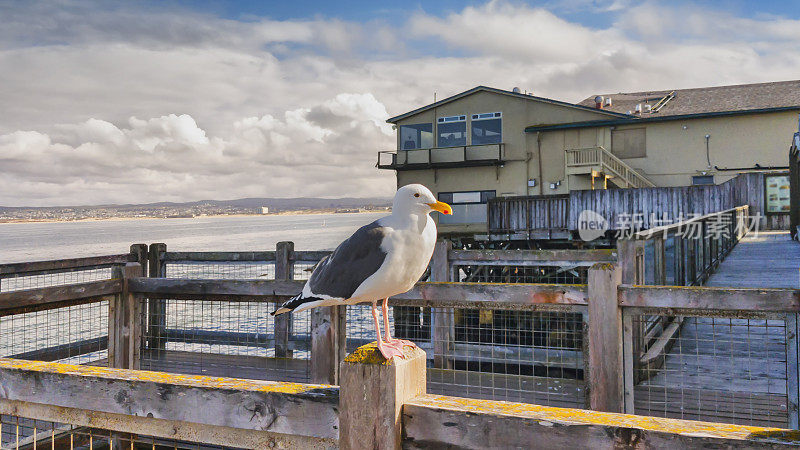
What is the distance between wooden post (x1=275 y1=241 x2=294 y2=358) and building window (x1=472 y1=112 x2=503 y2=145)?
1033 inches

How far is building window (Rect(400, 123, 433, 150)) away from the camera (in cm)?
3644

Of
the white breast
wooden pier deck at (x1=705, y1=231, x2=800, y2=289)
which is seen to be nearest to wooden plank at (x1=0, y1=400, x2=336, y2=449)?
the white breast

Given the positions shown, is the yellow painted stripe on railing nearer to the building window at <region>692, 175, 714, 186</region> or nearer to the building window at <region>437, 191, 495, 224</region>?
the building window at <region>437, 191, 495, 224</region>

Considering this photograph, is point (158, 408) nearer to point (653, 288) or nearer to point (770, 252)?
point (653, 288)

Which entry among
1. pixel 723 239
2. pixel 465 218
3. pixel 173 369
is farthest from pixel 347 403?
pixel 465 218

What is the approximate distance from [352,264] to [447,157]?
32815 mm

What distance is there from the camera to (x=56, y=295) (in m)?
5.14

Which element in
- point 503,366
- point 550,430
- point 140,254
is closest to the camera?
point 550,430

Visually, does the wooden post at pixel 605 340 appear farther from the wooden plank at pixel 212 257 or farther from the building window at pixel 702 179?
the building window at pixel 702 179

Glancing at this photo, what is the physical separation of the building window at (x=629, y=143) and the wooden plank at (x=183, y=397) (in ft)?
109

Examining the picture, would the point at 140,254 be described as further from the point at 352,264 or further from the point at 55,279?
the point at 55,279

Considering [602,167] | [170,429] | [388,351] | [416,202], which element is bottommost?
[170,429]

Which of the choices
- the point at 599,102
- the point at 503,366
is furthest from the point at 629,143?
the point at 503,366

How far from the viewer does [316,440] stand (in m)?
2.29
